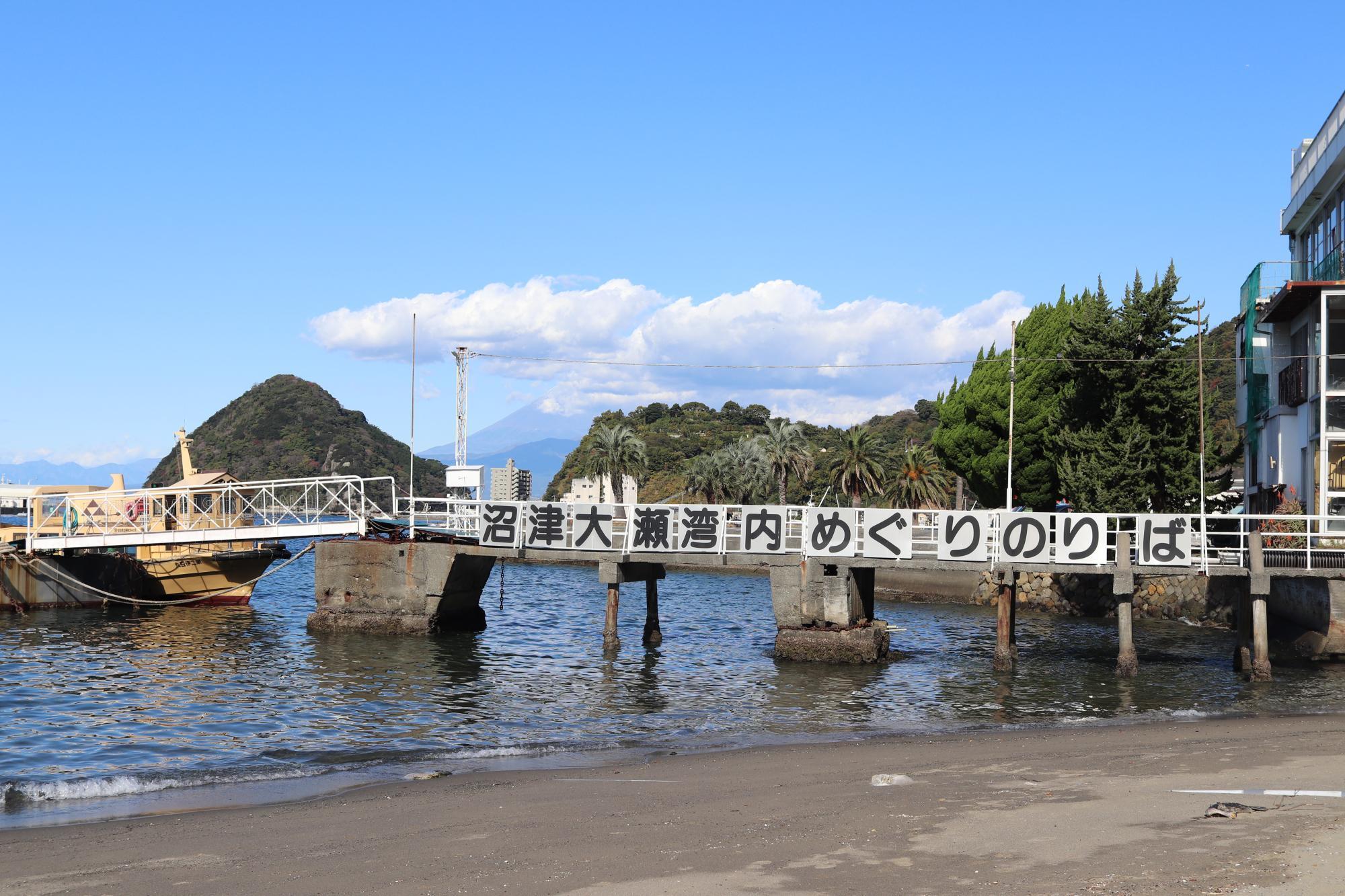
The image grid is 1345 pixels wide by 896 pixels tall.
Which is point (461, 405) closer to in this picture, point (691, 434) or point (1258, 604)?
point (1258, 604)

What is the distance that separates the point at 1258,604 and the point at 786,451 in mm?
56859

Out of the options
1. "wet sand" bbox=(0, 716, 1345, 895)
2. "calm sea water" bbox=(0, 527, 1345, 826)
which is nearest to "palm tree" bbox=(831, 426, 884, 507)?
"calm sea water" bbox=(0, 527, 1345, 826)

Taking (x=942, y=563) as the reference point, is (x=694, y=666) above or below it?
below

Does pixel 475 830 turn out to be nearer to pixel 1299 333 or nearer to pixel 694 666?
pixel 694 666

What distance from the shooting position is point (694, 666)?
105 feet

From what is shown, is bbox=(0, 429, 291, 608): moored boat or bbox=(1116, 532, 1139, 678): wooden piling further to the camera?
bbox=(0, 429, 291, 608): moored boat

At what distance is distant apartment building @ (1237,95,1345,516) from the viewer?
34875 mm

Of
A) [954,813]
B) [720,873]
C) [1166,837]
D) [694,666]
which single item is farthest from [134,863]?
[694,666]

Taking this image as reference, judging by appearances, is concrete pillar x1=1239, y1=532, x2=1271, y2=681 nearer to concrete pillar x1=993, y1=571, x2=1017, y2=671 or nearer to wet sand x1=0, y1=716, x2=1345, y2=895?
concrete pillar x1=993, y1=571, x2=1017, y2=671

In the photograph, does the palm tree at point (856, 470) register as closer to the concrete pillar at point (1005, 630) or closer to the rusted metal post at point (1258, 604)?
the concrete pillar at point (1005, 630)

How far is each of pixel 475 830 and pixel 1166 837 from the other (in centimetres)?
784

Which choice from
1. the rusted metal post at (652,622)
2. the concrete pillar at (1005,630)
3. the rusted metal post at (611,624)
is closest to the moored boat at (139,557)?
the rusted metal post at (611,624)

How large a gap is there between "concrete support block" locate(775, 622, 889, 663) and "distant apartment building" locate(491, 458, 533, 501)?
142 feet

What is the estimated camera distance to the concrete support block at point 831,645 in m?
30.7
